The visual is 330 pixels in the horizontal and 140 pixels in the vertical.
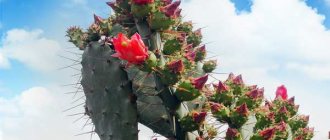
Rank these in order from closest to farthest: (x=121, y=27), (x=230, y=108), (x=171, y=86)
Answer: (x=171, y=86), (x=230, y=108), (x=121, y=27)

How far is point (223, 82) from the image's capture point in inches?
138

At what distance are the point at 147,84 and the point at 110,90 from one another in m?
0.23

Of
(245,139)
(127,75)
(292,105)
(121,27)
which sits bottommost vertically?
(245,139)

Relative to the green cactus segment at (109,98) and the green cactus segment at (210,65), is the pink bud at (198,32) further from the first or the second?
the green cactus segment at (109,98)

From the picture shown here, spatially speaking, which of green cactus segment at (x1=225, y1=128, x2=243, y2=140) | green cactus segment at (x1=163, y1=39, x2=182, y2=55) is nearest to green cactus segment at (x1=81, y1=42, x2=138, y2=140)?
green cactus segment at (x1=163, y1=39, x2=182, y2=55)

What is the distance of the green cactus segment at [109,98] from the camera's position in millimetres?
3438

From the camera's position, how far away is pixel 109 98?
3475 millimetres

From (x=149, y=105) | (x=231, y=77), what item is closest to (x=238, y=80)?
(x=231, y=77)

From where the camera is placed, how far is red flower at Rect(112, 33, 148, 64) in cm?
297

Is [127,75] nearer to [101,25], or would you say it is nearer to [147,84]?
[147,84]

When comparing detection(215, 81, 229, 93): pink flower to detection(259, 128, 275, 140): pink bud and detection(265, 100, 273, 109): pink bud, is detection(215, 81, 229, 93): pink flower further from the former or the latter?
detection(265, 100, 273, 109): pink bud

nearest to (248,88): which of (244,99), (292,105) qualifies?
(244,99)

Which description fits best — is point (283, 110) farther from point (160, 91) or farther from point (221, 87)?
point (160, 91)

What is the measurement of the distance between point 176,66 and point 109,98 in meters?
0.64
